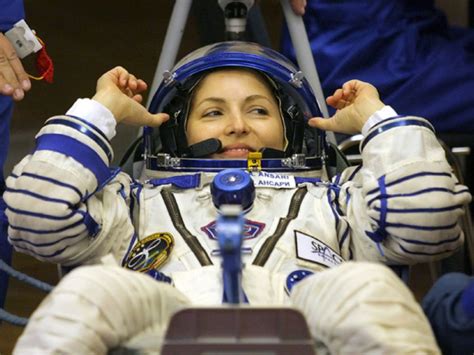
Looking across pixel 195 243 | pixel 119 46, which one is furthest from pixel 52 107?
pixel 195 243

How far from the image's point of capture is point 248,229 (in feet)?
4.77

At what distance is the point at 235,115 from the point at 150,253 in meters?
0.31

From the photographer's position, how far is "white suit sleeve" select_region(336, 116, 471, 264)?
1313 mm

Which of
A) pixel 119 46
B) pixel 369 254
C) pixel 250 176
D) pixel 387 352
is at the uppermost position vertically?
pixel 119 46

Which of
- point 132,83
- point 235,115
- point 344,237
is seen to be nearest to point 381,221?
point 344,237

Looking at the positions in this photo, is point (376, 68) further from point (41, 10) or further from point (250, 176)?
point (41, 10)

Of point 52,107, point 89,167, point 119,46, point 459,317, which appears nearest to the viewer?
point 459,317

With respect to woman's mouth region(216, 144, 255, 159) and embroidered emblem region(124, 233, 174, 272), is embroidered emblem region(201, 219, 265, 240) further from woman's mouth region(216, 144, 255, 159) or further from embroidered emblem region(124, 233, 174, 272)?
woman's mouth region(216, 144, 255, 159)

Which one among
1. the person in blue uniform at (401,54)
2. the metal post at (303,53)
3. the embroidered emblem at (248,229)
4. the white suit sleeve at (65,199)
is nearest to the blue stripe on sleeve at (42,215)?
the white suit sleeve at (65,199)

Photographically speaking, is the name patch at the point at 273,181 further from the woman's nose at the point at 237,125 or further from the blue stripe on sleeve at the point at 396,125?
the blue stripe on sleeve at the point at 396,125

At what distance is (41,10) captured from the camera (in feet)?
13.1

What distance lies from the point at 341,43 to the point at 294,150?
1.49 feet

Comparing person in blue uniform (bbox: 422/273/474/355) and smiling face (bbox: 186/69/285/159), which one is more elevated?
smiling face (bbox: 186/69/285/159)

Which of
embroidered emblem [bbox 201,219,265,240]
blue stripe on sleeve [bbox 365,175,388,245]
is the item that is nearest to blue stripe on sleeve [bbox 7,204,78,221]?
embroidered emblem [bbox 201,219,265,240]
